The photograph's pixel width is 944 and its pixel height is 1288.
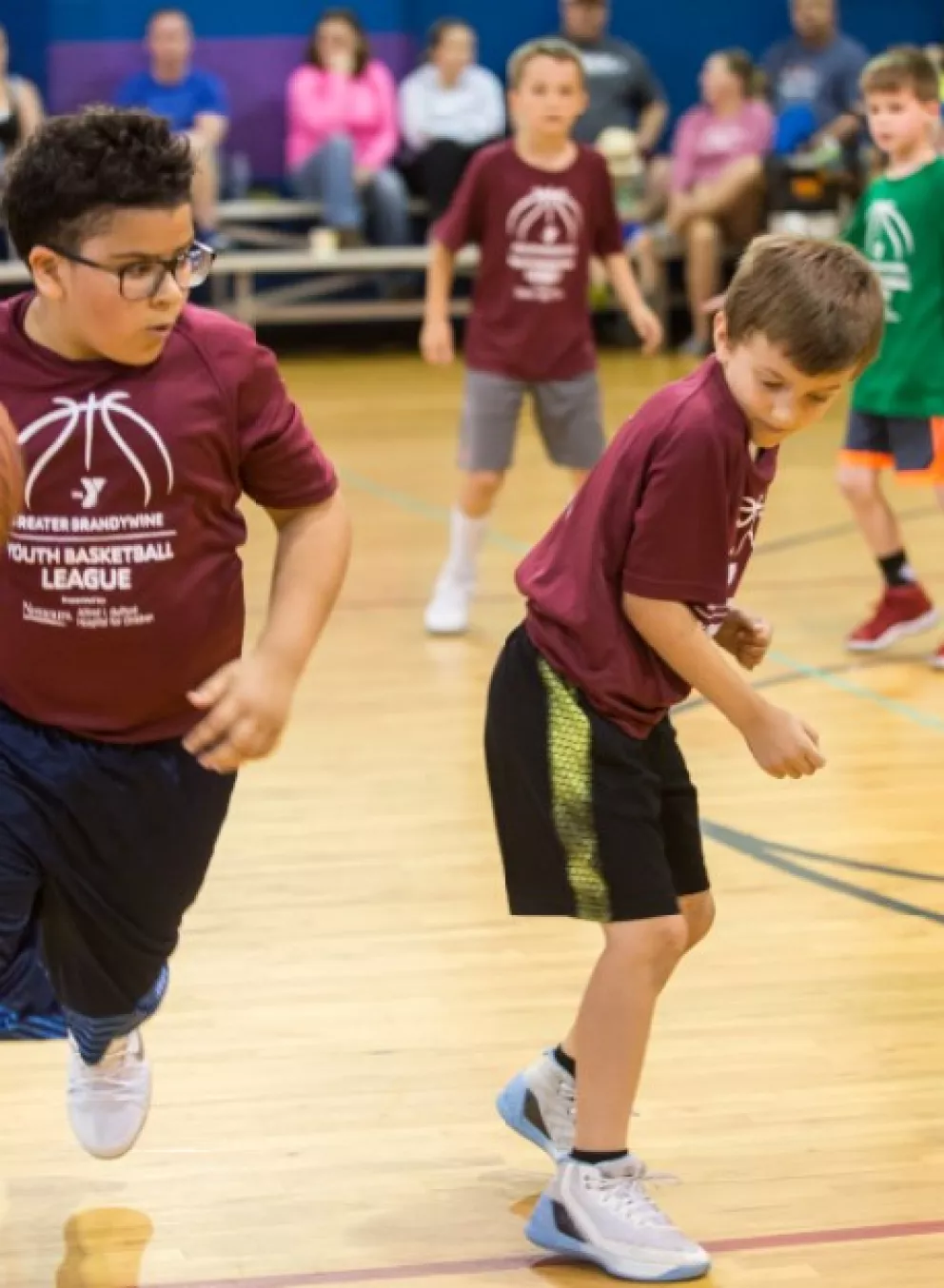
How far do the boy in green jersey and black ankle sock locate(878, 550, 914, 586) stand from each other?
248mm

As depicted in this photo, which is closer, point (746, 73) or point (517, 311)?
point (517, 311)

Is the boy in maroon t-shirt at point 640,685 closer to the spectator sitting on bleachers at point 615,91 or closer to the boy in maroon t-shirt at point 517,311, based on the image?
the boy in maroon t-shirt at point 517,311

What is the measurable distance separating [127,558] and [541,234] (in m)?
4.19

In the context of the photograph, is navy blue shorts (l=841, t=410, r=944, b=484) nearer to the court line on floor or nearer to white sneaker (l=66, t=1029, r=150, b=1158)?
the court line on floor

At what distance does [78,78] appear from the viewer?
1438cm

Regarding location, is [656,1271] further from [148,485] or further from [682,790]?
[148,485]

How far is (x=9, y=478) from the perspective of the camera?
2.63 meters

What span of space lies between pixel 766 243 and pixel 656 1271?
4.44 feet

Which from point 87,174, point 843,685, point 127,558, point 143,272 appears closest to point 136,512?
point 127,558

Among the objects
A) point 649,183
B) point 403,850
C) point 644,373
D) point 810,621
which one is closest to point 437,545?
point 810,621

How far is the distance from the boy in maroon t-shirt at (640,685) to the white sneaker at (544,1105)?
12 centimetres

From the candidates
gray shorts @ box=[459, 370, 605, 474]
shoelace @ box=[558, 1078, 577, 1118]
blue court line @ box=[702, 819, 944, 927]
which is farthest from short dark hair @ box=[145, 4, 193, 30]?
shoelace @ box=[558, 1078, 577, 1118]

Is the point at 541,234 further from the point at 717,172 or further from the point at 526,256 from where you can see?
the point at 717,172

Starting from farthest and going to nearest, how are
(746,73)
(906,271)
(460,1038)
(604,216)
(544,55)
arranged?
(746,73) < (604,216) < (544,55) < (906,271) < (460,1038)
